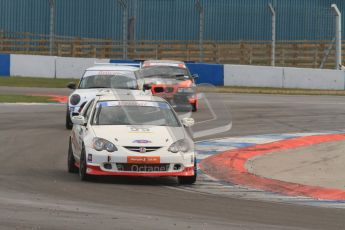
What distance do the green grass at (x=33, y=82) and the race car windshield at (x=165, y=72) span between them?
8.77 metres

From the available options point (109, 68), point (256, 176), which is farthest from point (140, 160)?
point (109, 68)

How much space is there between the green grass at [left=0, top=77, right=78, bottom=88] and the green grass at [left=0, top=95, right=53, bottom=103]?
5.62 m

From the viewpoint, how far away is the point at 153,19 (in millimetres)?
42656

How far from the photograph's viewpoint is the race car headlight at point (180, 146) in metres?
13.2

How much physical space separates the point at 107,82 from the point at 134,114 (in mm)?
7265

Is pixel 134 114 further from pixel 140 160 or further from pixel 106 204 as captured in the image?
pixel 106 204

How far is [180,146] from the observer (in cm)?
1327

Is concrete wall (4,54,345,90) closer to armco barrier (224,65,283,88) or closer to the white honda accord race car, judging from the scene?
armco barrier (224,65,283,88)

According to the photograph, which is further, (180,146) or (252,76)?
(252,76)

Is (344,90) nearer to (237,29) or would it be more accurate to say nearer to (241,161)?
(237,29)

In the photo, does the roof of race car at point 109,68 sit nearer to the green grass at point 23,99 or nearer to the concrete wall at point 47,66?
the green grass at point 23,99

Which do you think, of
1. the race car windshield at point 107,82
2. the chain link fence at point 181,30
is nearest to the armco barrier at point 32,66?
the chain link fence at point 181,30

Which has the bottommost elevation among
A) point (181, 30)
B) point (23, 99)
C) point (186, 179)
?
point (186, 179)

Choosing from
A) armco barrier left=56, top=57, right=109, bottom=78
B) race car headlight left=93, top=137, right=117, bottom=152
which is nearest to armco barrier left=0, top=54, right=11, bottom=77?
armco barrier left=56, top=57, right=109, bottom=78
